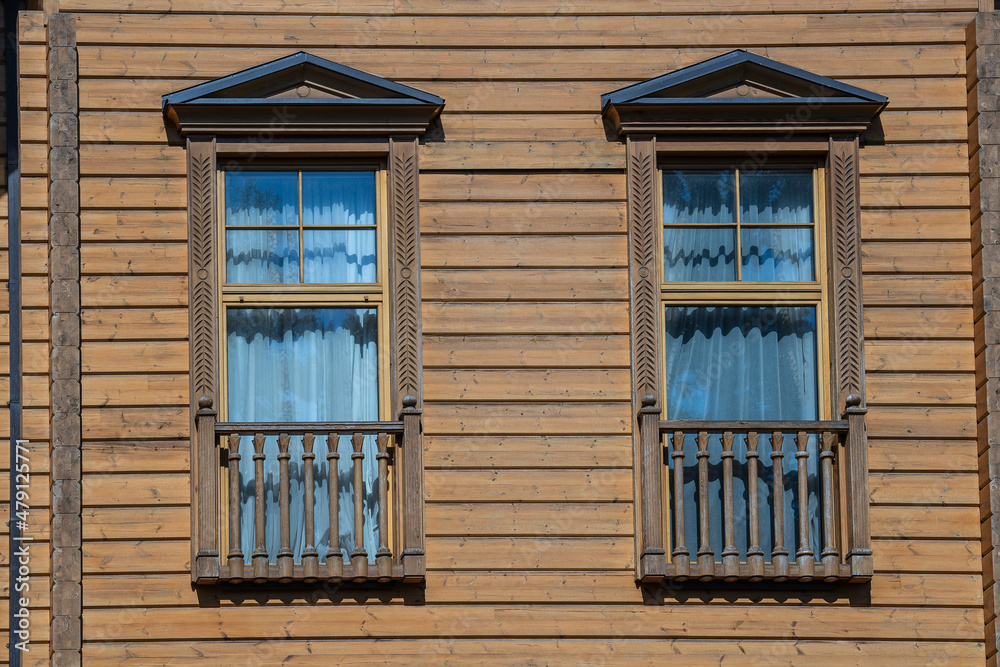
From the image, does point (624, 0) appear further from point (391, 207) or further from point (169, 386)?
point (169, 386)

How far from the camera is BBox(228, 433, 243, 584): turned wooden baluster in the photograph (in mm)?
9289

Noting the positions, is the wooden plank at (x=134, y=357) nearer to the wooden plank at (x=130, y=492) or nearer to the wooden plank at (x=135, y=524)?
the wooden plank at (x=130, y=492)

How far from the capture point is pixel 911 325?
9922 millimetres

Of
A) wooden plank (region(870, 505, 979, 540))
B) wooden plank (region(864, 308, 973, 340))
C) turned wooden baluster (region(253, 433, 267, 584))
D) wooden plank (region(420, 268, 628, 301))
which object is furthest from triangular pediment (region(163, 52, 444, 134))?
wooden plank (region(870, 505, 979, 540))

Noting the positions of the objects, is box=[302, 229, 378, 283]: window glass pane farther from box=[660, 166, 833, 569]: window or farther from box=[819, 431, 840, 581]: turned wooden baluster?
box=[819, 431, 840, 581]: turned wooden baluster

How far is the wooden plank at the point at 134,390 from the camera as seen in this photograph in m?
9.61

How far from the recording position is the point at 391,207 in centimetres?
997

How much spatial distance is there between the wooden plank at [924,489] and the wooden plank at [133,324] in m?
4.51

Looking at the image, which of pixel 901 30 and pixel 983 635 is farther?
pixel 901 30

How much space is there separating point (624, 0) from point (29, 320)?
446 centimetres

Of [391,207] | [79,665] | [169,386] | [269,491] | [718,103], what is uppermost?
[718,103]

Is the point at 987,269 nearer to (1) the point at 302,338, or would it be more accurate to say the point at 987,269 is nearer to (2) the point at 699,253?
(2) the point at 699,253

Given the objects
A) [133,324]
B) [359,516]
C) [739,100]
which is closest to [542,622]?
[359,516]

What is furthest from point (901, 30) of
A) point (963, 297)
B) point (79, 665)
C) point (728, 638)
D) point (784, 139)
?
point (79, 665)
